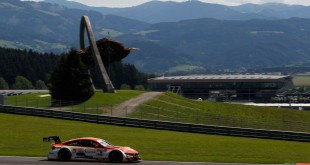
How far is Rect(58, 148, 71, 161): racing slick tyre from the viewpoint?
100ft

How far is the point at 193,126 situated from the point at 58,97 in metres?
24.4

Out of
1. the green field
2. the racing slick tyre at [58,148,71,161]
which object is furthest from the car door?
the green field

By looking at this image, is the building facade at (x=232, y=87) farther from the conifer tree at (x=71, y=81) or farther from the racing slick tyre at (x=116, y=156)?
the racing slick tyre at (x=116, y=156)

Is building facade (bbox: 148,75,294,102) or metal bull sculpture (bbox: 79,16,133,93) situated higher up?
metal bull sculpture (bbox: 79,16,133,93)

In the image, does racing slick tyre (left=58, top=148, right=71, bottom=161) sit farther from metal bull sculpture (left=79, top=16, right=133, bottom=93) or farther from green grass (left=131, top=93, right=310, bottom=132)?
metal bull sculpture (left=79, top=16, right=133, bottom=93)

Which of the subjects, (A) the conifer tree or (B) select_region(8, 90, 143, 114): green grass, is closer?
(B) select_region(8, 90, 143, 114): green grass

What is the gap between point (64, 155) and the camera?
3064cm

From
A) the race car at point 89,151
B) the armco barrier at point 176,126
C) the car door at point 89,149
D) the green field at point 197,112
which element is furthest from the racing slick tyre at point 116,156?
the green field at point 197,112

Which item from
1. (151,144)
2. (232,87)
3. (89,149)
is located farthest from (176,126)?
(232,87)

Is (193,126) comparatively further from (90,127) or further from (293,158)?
(293,158)

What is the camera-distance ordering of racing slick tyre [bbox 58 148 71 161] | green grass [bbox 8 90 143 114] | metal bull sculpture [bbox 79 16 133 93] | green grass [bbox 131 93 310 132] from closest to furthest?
1. racing slick tyre [bbox 58 148 71 161]
2. green grass [bbox 131 93 310 132]
3. green grass [bbox 8 90 143 114]
4. metal bull sculpture [bbox 79 16 133 93]

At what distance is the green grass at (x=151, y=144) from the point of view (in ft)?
110

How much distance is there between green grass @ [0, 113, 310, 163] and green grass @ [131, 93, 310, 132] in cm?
792

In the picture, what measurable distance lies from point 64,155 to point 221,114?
39.3 metres
